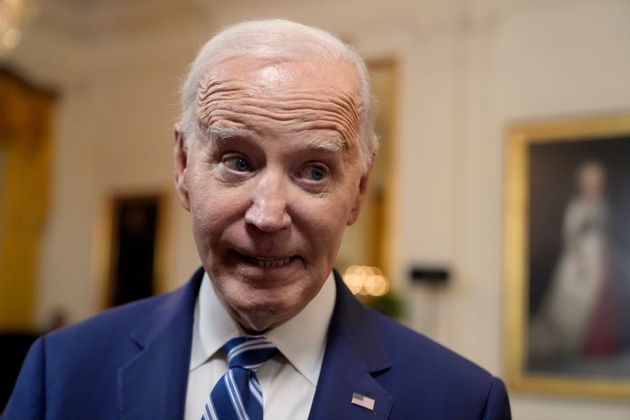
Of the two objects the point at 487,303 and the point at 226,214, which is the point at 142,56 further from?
the point at 226,214

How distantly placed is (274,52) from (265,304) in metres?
0.51

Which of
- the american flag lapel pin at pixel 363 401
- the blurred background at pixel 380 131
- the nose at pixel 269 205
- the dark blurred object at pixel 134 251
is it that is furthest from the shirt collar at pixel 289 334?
the dark blurred object at pixel 134 251

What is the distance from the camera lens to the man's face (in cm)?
135

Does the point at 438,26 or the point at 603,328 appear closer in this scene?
the point at 603,328

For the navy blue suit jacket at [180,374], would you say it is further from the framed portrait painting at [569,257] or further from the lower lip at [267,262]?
the framed portrait painting at [569,257]

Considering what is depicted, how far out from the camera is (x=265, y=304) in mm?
1403

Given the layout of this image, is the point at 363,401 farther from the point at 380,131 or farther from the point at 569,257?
the point at 380,131

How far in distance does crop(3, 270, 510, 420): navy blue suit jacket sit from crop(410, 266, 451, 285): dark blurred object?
4211 mm

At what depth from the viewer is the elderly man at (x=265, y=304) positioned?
137cm

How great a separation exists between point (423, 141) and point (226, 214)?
5060mm

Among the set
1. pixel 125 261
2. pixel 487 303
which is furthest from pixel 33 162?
pixel 487 303

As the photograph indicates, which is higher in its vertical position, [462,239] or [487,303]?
[462,239]

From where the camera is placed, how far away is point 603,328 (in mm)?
5402

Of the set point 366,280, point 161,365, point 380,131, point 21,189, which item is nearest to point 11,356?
point 21,189
